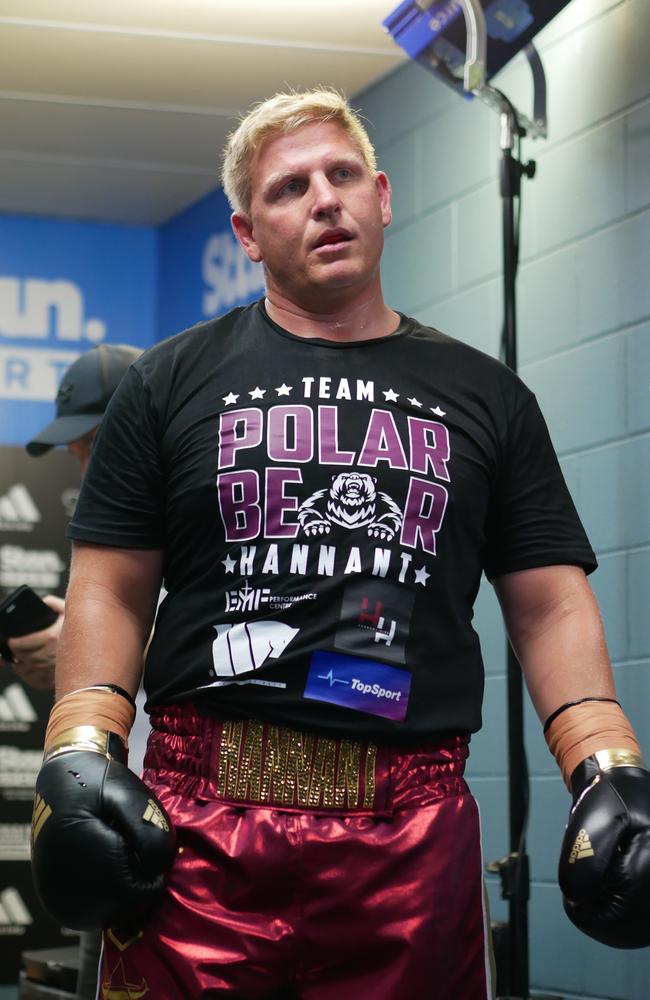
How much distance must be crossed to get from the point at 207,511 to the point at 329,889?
0.40 m

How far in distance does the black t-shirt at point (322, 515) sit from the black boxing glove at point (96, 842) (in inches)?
5.4

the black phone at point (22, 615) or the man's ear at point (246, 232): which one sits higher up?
the man's ear at point (246, 232)

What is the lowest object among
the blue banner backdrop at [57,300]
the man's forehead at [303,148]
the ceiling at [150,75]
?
the man's forehead at [303,148]

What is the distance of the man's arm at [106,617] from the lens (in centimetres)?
149

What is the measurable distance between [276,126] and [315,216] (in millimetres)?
139

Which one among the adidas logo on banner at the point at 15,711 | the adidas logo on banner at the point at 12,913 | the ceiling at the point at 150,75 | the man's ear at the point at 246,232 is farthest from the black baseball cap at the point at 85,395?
the adidas logo on banner at the point at 12,913

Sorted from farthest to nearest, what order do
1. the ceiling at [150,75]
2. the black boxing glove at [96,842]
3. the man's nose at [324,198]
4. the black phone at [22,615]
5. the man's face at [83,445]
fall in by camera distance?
the ceiling at [150,75]
the man's face at [83,445]
the black phone at [22,615]
the man's nose at [324,198]
the black boxing glove at [96,842]

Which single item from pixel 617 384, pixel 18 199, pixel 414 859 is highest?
pixel 18 199

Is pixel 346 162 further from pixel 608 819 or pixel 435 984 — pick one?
pixel 435 984

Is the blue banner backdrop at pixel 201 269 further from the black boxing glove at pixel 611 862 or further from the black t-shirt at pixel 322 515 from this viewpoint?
the black boxing glove at pixel 611 862

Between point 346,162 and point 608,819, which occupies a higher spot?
point 346,162

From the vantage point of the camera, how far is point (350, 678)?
142 centimetres

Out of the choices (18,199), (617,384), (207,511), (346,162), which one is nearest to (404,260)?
(617,384)

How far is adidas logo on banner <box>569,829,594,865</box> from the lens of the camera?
4.46 feet
